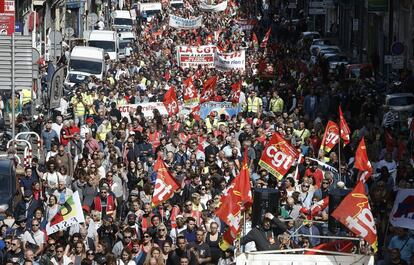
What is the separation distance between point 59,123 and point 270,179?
7.66 metres

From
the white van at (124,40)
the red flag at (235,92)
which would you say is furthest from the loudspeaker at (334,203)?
the white van at (124,40)

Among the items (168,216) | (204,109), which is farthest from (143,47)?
(168,216)

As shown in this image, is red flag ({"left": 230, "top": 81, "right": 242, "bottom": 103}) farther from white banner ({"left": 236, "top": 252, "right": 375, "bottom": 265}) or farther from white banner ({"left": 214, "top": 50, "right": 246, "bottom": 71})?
white banner ({"left": 236, "top": 252, "right": 375, "bottom": 265})

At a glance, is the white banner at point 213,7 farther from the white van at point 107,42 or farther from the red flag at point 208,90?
the red flag at point 208,90

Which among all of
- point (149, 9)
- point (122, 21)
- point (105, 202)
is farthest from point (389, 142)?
point (149, 9)

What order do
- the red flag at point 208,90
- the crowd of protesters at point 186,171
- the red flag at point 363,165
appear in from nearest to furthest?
the crowd of protesters at point 186,171 < the red flag at point 363,165 < the red flag at point 208,90

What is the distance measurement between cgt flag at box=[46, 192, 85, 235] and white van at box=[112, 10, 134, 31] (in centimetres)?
5872

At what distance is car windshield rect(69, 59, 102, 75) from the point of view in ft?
178

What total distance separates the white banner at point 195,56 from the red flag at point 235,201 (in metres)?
28.0

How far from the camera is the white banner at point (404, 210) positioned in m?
20.7

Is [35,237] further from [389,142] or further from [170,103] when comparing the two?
[170,103]

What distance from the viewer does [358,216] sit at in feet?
67.4

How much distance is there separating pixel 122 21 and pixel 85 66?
29.0 metres

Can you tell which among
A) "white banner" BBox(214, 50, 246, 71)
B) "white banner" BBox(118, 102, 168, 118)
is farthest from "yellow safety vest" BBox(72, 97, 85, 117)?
"white banner" BBox(214, 50, 246, 71)
